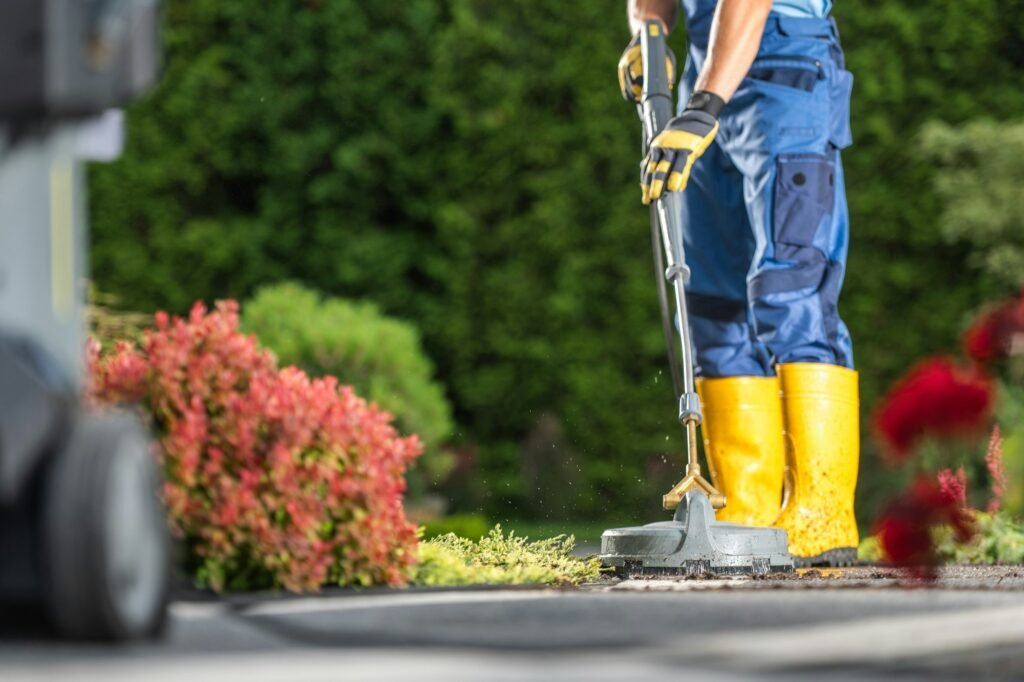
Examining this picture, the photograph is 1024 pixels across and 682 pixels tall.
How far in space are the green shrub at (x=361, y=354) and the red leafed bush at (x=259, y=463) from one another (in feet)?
14.2

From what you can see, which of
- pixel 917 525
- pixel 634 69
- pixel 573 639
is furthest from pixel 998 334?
pixel 634 69

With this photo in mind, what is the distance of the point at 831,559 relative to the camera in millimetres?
4691

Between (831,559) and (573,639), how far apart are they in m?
2.31

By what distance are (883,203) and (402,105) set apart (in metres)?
3.08

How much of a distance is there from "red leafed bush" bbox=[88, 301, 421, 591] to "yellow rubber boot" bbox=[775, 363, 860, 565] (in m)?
1.38

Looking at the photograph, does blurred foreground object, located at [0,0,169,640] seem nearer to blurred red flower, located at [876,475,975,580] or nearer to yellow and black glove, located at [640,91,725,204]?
blurred red flower, located at [876,475,975,580]

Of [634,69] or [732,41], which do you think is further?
[634,69]

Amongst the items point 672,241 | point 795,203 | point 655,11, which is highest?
point 655,11

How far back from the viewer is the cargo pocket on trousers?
14.6 feet

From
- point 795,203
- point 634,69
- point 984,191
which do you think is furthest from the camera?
point 984,191

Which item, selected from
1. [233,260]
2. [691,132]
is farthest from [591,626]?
[233,260]

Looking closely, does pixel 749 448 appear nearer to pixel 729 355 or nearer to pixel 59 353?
pixel 729 355

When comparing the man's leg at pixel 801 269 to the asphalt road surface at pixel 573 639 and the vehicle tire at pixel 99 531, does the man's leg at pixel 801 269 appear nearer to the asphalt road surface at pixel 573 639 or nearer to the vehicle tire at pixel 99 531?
the asphalt road surface at pixel 573 639

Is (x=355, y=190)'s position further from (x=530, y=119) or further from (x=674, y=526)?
(x=674, y=526)
